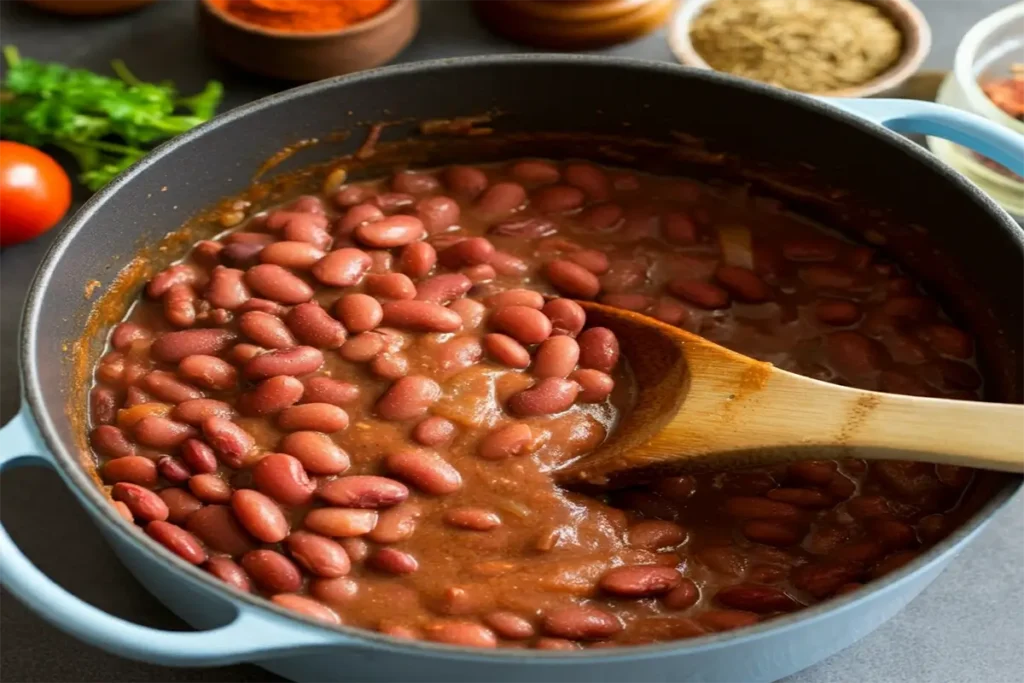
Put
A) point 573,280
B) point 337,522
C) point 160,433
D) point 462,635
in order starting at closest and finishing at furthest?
point 462,635 < point 337,522 < point 160,433 < point 573,280

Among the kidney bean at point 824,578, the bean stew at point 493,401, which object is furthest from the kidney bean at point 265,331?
the kidney bean at point 824,578

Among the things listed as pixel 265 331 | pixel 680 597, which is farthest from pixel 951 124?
pixel 265 331

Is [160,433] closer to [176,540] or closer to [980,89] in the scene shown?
[176,540]

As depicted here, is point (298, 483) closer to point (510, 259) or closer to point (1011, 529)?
point (510, 259)

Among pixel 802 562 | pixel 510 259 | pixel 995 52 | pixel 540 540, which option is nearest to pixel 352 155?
pixel 510 259

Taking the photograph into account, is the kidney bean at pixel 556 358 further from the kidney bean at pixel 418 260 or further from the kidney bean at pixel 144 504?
the kidney bean at pixel 144 504

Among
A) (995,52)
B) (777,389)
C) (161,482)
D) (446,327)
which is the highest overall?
(995,52)
